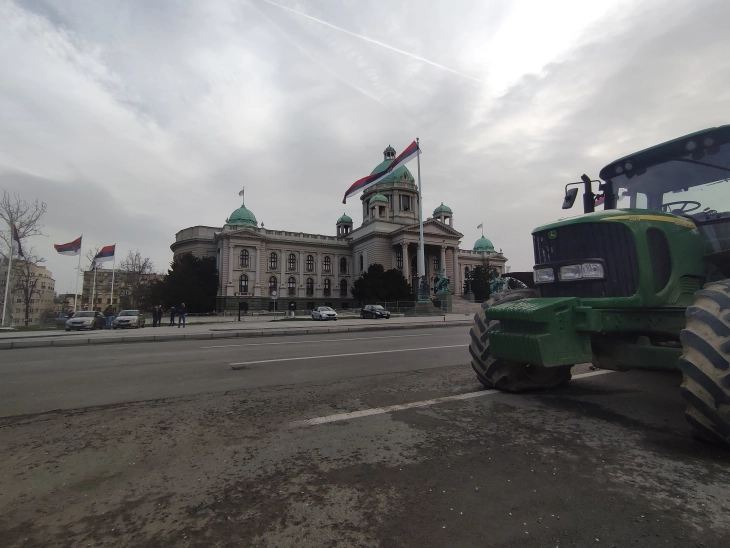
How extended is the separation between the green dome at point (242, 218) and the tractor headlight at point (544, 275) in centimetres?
6589

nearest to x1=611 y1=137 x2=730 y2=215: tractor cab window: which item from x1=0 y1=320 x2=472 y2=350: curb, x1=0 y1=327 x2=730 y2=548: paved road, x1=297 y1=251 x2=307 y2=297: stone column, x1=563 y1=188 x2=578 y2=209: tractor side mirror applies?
x1=563 y1=188 x2=578 y2=209: tractor side mirror

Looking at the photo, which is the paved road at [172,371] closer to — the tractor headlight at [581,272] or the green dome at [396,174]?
the tractor headlight at [581,272]

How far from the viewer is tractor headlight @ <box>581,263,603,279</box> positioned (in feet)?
13.3

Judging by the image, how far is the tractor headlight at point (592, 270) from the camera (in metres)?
4.05

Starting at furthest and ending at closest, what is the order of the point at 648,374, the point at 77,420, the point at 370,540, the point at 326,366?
the point at 326,366, the point at 648,374, the point at 77,420, the point at 370,540

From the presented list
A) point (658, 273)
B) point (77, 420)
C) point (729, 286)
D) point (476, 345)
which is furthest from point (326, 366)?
point (729, 286)

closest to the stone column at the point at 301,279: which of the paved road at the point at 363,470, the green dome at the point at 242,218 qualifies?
the green dome at the point at 242,218

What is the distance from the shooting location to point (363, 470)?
9.04 ft

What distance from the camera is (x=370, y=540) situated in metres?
1.94

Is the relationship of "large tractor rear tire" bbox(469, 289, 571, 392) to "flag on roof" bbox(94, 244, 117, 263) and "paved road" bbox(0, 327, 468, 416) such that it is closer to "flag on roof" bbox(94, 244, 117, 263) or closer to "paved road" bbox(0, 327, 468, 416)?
"paved road" bbox(0, 327, 468, 416)

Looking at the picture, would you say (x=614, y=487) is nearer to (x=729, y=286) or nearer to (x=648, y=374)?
(x=729, y=286)

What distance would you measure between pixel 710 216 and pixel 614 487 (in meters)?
3.54

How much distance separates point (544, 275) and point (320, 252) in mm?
68208

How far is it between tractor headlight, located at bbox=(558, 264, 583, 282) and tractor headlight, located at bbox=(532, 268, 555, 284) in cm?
12
